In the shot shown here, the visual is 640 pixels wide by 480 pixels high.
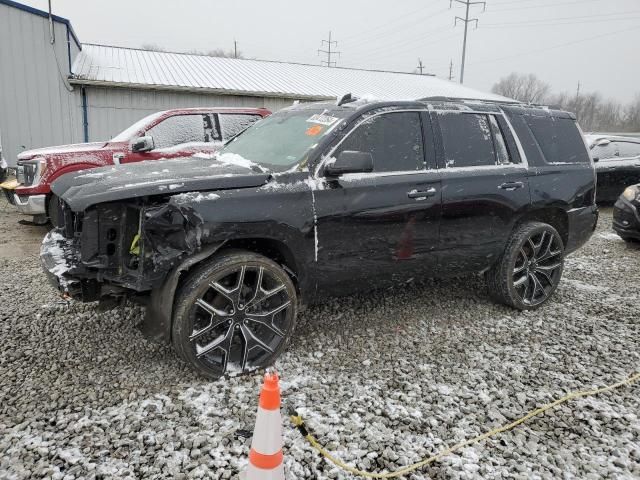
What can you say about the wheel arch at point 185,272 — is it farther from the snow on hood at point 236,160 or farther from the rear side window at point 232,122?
the rear side window at point 232,122

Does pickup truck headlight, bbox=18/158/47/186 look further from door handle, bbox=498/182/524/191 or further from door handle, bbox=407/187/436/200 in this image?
door handle, bbox=498/182/524/191

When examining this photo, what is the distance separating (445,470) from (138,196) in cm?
228

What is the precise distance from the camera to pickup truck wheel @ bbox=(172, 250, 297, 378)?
2996 millimetres

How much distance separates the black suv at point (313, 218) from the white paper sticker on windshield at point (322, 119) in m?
0.02

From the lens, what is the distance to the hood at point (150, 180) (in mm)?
2885

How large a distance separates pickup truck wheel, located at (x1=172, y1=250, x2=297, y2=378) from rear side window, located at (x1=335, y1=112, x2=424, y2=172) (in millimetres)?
1121

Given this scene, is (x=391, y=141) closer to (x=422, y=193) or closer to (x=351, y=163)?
(x=422, y=193)

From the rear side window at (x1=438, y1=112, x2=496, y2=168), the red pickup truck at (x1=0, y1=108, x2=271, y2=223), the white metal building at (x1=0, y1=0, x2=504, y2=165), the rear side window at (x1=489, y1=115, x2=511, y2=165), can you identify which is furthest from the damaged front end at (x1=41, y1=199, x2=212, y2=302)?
the white metal building at (x1=0, y1=0, x2=504, y2=165)

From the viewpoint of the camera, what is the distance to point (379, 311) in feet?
14.4

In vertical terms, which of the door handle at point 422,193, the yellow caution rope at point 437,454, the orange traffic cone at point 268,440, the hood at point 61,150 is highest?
the hood at point 61,150

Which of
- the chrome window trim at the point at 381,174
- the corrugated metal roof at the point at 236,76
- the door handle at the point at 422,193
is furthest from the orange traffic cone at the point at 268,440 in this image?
the corrugated metal roof at the point at 236,76

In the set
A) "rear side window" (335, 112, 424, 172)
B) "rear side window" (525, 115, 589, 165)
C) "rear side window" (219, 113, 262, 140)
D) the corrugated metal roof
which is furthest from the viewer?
the corrugated metal roof

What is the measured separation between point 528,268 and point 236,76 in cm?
1424

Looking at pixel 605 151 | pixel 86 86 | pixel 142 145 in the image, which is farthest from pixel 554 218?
pixel 86 86
